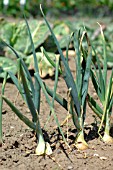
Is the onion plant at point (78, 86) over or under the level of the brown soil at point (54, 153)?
over

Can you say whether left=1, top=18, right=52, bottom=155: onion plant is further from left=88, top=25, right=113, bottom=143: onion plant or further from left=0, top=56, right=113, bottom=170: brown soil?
left=88, top=25, right=113, bottom=143: onion plant

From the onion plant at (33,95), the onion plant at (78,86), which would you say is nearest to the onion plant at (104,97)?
the onion plant at (78,86)

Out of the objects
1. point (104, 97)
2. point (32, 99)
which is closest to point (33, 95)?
point (32, 99)

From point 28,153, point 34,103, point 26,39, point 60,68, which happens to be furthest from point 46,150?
point 26,39

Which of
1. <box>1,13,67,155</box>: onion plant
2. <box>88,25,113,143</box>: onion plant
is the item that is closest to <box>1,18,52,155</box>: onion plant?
<box>1,13,67,155</box>: onion plant

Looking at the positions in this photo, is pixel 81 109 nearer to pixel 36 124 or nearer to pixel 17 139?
pixel 36 124

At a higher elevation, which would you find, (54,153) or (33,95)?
(33,95)

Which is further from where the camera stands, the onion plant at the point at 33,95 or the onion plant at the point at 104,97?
the onion plant at the point at 104,97

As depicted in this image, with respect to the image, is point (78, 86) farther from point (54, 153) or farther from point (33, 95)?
point (54, 153)

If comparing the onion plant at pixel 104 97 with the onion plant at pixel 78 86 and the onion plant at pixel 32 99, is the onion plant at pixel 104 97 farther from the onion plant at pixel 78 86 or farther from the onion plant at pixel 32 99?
the onion plant at pixel 32 99
